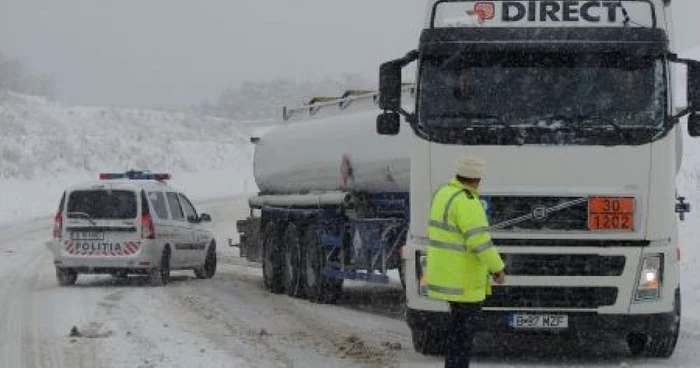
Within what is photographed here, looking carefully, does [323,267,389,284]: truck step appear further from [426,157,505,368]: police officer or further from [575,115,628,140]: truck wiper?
[426,157,505,368]: police officer

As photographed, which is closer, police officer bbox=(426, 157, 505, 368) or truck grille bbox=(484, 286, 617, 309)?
police officer bbox=(426, 157, 505, 368)

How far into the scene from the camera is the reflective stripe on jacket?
8.77 metres

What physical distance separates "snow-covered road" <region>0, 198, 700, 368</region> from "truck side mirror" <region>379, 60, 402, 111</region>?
2292 mm

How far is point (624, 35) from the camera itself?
10664 millimetres

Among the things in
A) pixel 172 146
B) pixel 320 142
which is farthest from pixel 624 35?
pixel 172 146

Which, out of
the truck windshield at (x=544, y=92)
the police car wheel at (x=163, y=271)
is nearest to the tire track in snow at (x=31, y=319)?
the police car wheel at (x=163, y=271)

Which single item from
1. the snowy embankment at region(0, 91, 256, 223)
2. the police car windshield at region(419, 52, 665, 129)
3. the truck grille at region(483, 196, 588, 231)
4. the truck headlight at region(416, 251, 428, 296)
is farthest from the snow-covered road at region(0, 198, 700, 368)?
the snowy embankment at region(0, 91, 256, 223)

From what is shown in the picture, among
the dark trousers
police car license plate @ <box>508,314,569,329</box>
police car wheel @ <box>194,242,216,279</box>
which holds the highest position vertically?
the dark trousers

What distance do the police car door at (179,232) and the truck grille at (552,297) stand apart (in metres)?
10.2

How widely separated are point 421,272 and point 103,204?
949 cm

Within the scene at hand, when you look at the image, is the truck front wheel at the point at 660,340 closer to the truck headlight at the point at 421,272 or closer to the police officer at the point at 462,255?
Result: the truck headlight at the point at 421,272

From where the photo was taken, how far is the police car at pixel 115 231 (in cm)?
1867

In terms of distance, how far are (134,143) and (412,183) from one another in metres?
76.2

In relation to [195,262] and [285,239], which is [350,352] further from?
[195,262]
